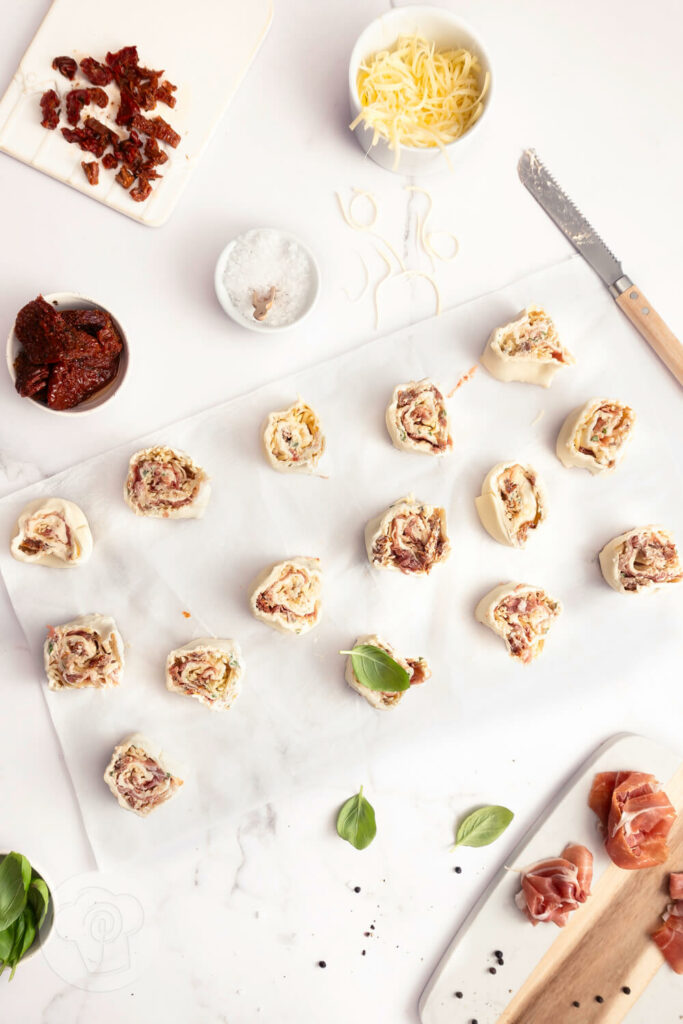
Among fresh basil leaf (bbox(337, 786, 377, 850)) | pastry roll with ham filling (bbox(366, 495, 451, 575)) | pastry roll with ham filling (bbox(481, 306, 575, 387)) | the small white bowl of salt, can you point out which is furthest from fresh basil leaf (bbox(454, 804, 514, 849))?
the small white bowl of salt

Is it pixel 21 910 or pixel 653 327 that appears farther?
pixel 653 327

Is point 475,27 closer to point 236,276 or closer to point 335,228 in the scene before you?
point 335,228

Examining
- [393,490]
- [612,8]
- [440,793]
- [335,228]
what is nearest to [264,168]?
[335,228]

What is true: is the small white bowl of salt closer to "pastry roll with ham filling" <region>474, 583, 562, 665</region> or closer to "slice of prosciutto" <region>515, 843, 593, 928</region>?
"pastry roll with ham filling" <region>474, 583, 562, 665</region>

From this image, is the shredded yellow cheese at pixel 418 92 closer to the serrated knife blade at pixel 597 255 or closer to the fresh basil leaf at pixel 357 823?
the serrated knife blade at pixel 597 255

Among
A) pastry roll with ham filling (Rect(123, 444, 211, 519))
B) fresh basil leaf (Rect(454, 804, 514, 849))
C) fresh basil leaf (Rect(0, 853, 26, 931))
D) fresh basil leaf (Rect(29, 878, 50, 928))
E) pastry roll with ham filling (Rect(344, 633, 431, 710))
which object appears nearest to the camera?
fresh basil leaf (Rect(0, 853, 26, 931))

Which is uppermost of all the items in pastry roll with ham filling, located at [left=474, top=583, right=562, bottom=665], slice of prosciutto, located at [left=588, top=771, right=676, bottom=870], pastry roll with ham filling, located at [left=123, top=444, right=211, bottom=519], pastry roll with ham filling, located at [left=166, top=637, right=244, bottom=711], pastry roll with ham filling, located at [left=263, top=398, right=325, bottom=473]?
pastry roll with ham filling, located at [left=263, top=398, right=325, bottom=473]

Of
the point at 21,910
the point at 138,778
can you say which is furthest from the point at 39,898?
the point at 138,778

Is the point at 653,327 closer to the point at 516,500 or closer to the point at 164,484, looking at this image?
the point at 516,500
